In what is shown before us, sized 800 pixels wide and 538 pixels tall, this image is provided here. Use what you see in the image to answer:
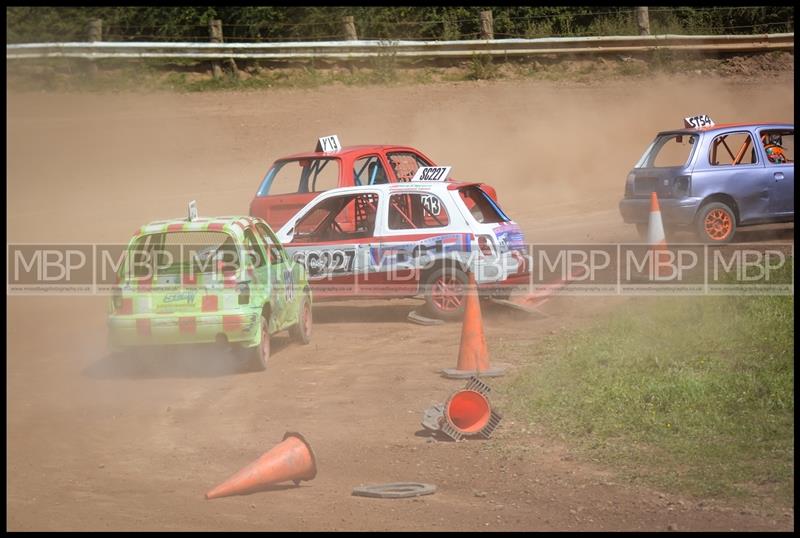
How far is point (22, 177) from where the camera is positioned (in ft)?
75.8

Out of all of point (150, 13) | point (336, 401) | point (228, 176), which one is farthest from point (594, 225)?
point (150, 13)

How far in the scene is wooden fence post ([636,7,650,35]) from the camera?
30266mm

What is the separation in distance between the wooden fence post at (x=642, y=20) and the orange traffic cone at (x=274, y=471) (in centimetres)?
2572

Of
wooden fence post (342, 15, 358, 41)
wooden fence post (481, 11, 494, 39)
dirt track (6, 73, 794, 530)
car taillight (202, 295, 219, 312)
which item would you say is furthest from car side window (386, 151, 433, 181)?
wooden fence post (481, 11, 494, 39)

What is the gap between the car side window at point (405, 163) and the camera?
1633cm

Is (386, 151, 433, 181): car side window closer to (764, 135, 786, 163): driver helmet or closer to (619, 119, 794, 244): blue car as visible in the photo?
(619, 119, 794, 244): blue car

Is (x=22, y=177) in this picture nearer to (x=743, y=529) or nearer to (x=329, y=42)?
(x=329, y=42)

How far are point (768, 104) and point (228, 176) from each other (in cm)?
1389

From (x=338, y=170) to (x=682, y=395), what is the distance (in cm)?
858

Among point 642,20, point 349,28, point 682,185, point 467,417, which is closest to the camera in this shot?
point 467,417

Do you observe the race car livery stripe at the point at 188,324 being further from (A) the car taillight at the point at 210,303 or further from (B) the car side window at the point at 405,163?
(B) the car side window at the point at 405,163

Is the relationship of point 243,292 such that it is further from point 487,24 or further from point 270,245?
point 487,24

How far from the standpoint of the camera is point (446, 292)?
41.4 ft

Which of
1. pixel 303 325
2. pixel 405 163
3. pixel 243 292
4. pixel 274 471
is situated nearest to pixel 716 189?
pixel 405 163
